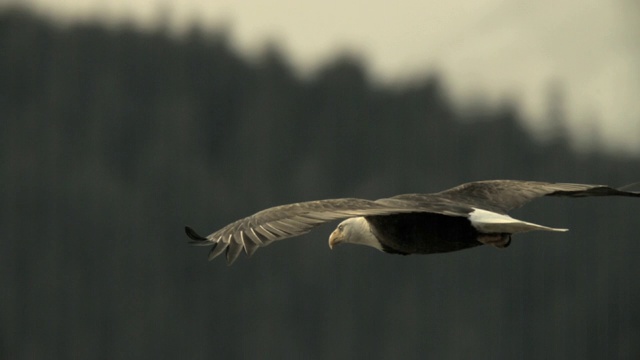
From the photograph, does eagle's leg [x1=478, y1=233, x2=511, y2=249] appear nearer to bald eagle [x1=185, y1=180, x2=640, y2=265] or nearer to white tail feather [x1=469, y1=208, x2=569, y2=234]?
bald eagle [x1=185, y1=180, x2=640, y2=265]

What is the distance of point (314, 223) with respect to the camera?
10.0 meters

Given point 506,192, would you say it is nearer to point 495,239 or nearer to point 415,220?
point 495,239

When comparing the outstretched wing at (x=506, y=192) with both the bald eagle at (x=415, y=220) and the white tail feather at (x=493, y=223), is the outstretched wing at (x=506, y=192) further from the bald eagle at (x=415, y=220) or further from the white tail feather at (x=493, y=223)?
the white tail feather at (x=493, y=223)

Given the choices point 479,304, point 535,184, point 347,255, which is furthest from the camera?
point 479,304

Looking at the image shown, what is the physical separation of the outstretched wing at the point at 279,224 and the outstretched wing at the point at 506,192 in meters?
A: 2.14

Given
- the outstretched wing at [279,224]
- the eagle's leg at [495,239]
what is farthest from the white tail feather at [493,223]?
the outstretched wing at [279,224]

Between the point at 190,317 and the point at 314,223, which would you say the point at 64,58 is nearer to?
the point at 190,317

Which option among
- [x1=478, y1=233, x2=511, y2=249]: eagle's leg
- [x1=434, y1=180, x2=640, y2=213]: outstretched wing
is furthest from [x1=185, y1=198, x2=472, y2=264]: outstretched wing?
[x1=434, y1=180, x2=640, y2=213]: outstretched wing

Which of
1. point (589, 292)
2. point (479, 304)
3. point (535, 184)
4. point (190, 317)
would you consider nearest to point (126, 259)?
point (190, 317)

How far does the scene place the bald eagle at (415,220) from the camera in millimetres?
10125

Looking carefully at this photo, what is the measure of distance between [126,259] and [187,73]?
1046 centimetres

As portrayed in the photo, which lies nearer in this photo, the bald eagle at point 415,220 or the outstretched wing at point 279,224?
the outstretched wing at point 279,224

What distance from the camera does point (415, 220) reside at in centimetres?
1217

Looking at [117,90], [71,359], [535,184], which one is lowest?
[71,359]
